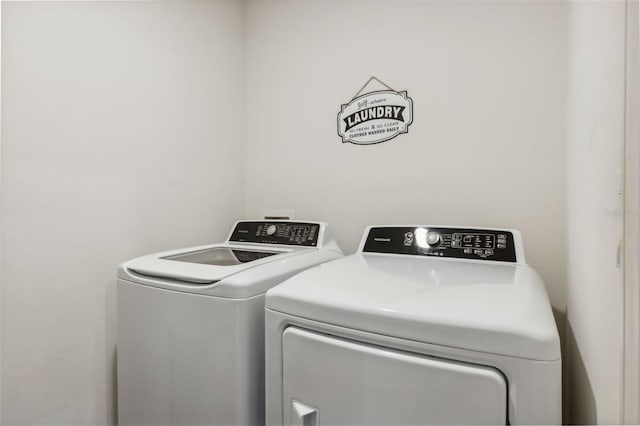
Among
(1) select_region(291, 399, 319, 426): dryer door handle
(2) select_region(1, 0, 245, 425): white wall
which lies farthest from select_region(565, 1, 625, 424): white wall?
(2) select_region(1, 0, 245, 425): white wall

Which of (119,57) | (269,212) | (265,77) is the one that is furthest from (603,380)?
(265,77)

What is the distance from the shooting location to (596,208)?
674 millimetres

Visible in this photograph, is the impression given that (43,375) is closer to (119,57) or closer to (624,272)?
(119,57)

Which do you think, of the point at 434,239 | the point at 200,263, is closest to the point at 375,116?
the point at 434,239

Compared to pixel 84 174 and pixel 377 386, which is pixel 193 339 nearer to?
pixel 377 386

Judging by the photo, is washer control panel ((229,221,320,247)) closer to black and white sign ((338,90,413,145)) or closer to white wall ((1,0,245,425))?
white wall ((1,0,245,425))

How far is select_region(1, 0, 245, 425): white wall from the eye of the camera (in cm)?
104

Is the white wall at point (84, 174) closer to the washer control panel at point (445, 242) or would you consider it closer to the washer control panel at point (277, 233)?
the washer control panel at point (277, 233)

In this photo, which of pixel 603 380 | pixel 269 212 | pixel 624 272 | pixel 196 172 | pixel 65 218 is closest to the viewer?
pixel 624 272

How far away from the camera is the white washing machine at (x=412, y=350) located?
577 millimetres

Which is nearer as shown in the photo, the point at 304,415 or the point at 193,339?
the point at 304,415

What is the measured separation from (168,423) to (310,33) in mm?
1810

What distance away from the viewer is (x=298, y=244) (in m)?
1.45

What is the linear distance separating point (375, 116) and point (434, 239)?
0.66 meters
